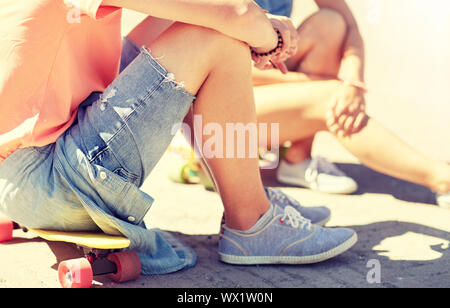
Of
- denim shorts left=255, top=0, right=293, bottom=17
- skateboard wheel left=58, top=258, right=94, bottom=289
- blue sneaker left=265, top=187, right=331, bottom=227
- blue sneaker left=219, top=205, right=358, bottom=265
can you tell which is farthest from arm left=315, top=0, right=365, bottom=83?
skateboard wheel left=58, top=258, right=94, bottom=289

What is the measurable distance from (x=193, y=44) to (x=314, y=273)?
0.77 m

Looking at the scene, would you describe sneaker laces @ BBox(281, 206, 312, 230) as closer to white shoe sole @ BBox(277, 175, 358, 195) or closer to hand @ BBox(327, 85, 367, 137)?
hand @ BBox(327, 85, 367, 137)

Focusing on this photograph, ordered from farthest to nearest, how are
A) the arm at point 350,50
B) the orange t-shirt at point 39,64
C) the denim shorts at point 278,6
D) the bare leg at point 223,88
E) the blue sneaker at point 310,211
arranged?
1. the denim shorts at point 278,6
2. the arm at point 350,50
3. the blue sneaker at point 310,211
4. the bare leg at point 223,88
5. the orange t-shirt at point 39,64

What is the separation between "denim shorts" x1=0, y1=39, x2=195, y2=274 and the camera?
1476 millimetres

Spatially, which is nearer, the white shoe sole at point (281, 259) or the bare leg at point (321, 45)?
the white shoe sole at point (281, 259)

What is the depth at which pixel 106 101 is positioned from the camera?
1.49 metres

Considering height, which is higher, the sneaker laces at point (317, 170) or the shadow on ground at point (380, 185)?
the sneaker laces at point (317, 170)

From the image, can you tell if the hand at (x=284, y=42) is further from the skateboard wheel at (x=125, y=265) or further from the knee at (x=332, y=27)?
the knee at (x=332, y=27)

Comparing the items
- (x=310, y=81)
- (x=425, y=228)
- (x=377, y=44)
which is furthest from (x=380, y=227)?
(x=377, y=44)

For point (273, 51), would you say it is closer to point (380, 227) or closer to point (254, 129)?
point (254, 129)

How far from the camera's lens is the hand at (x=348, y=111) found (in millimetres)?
2297

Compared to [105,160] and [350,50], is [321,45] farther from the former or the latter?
[105,160]

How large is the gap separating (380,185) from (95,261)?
160 centimetres

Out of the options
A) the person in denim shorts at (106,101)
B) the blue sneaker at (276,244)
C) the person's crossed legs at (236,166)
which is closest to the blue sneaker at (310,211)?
the person's crossed legs at (236,166)
